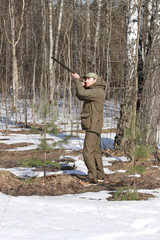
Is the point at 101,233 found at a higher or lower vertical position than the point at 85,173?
higher

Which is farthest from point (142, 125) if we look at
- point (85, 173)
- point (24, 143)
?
point (24, 143)

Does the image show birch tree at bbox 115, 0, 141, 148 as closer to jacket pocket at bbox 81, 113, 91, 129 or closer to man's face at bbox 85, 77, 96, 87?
man's face at bbox 85, 77, 96, 87

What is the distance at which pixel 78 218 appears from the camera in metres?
3.59

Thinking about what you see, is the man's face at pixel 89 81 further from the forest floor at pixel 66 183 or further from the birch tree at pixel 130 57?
the birch tree at pixel 130 57

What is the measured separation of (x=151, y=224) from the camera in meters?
3.42

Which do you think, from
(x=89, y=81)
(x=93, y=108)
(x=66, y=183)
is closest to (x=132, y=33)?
(x=89, y=81)

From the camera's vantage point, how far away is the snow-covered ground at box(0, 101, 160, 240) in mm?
3014

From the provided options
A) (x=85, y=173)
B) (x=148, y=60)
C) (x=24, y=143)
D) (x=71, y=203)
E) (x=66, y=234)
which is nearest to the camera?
(x=66, y=234)

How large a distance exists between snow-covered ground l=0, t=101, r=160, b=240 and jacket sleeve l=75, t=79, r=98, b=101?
1.45m

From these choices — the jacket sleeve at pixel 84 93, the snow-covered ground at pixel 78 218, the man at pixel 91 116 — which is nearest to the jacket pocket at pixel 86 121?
the man at pixel 91 116

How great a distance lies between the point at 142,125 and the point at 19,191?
425 cm

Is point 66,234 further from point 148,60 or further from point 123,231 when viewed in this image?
point 148,60

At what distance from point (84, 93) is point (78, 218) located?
2117 mm

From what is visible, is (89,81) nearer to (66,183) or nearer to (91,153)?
(91,153)
